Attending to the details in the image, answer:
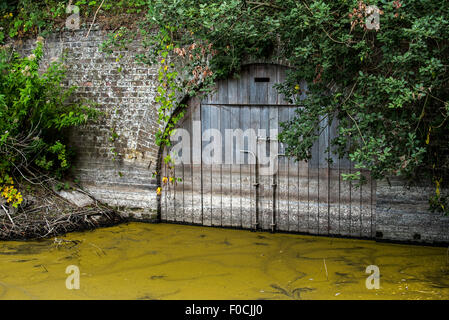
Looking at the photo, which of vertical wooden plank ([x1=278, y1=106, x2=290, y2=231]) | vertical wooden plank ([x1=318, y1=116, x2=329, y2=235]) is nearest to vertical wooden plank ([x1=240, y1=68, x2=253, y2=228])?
vertical wooden plank ([x1=278, y1=106, x2=290, y2=231])

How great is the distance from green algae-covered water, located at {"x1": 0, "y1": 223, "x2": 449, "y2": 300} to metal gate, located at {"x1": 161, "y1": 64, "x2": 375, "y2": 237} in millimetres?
299

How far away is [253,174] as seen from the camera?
8352 mm

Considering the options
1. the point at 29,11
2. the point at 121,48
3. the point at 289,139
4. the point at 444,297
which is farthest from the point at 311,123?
the point at 29,11

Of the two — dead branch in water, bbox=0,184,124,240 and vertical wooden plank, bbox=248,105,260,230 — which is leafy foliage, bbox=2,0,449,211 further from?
dead branch in water, bbox=0,184,124,240

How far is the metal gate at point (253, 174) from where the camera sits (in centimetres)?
778

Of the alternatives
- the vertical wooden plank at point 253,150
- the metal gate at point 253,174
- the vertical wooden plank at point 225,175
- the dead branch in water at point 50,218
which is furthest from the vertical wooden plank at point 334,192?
the dead branch in water at point 50,218

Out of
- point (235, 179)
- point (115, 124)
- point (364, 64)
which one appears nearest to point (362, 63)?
point (364, 64)

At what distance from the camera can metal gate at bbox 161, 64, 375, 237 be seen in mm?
7781

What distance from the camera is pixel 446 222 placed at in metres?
7.19

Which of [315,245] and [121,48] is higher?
[121,48]

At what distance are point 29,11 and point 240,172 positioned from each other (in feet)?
15.3

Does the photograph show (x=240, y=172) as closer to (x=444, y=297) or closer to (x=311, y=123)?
(x=311, y=123)

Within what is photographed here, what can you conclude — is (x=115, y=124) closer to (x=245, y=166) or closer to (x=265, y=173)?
(x=245, y=166)

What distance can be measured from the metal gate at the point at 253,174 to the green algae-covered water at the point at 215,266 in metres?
0.30
